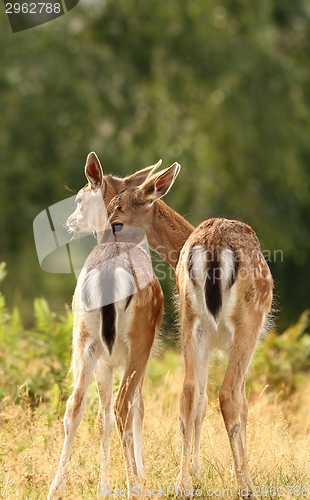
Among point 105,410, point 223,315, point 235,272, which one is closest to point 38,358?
point 105,410

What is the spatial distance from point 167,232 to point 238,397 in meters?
1.89

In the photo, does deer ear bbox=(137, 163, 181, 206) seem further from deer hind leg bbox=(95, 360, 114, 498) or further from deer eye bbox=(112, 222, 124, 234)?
deer hind leg bbox=(95, 360, 114, 498)

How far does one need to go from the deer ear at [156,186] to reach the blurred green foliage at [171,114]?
253 inches

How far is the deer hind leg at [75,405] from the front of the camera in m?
3.84

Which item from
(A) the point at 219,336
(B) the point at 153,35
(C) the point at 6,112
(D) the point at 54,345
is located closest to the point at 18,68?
(C) the point at 6,112

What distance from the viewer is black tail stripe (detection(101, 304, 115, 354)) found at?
4086mm

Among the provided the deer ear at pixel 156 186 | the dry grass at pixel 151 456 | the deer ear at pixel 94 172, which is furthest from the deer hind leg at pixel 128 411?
the deer ear at pixel 94 172

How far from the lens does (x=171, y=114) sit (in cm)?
1447

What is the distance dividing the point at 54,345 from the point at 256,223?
8838 mm

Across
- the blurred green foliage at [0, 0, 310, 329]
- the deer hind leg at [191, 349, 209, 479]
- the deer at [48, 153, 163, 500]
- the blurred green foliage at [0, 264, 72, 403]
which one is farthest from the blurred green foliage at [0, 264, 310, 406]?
the blurred green foliage at [0, 0, 310, 329]

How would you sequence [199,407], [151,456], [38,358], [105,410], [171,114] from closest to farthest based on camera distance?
[105,410]
[151,456]
[199,407]
[38,358]
[171,114]

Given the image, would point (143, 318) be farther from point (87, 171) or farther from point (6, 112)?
point (6, 112)

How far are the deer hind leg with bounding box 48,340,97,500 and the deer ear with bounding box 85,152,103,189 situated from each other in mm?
1761

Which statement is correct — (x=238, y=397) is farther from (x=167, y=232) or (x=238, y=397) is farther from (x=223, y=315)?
(x=167, y=232)
